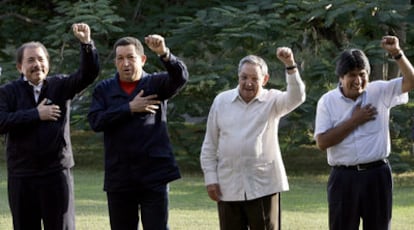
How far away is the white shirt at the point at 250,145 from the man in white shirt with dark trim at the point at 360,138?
0.96ft

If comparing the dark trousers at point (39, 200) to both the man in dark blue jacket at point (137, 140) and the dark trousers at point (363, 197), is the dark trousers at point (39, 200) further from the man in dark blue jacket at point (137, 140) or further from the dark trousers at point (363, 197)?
the dark trousers at point (363, 197)

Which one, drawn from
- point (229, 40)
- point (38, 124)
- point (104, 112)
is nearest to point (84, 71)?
point (104, 112)

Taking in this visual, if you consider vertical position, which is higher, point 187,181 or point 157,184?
point 157,184

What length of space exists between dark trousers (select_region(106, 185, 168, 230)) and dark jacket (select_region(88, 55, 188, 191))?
66 mm

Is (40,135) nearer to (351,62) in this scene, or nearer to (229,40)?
(351,62)

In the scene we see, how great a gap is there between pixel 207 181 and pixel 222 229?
343 millimetres

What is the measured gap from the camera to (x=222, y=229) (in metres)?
6.86

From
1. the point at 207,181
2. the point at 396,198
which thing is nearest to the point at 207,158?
the point at 207,181

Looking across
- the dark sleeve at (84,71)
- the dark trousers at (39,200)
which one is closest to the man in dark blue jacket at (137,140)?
the dark sleeve at (84,71)

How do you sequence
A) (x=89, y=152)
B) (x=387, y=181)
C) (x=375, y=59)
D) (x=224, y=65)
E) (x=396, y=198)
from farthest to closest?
1. (x=89, y=152)
2. (x=224, y=65)
3. (x=375, y=59)
4. (x=396, y=198)
5. (x=387, y=181)

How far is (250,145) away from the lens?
22.0ft

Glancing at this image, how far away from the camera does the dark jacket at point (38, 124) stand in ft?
22.1

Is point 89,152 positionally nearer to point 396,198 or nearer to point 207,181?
point 396,198

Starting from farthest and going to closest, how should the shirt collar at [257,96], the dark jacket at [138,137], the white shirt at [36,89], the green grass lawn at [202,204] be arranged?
the green grass lawn at [202,204], the white shirt at [36,89], the shirt collar at [257,96], the dark jacket at [138,137]
